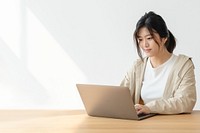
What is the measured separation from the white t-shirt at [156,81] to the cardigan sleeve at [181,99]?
0.32 ft

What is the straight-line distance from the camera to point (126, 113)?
197 cm

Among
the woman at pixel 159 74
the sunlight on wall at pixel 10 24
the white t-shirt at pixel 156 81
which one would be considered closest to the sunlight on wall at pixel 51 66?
the sunlight on wall at pixel 10 24

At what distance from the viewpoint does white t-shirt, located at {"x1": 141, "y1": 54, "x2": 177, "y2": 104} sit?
244 centimetres

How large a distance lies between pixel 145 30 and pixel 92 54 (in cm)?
159

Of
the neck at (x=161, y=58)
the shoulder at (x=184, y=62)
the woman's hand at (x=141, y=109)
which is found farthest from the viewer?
the neck at (x=161, y=58)

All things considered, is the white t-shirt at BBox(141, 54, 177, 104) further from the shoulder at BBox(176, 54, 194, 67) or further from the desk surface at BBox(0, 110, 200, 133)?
the desk surface at BBox(0, 110, 200, 133)

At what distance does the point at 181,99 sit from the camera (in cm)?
221

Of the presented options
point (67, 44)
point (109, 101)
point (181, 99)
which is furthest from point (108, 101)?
point (67, 44)

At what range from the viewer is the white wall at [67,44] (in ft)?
12.7

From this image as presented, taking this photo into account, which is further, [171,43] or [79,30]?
[79,30]

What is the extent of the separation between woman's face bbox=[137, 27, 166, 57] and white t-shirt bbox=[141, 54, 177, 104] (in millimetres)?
117

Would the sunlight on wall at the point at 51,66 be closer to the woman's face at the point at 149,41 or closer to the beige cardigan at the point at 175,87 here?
the beige cardigan at the point at 175,87

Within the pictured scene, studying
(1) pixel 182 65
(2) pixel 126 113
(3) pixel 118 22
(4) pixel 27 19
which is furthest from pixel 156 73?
(4) pixel 27 19

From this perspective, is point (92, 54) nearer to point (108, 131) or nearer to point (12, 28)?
point (12, 28)
